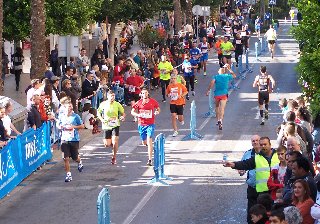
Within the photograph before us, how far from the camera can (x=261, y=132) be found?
28719mm

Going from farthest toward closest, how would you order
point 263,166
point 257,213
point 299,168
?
point 263,166
point 299,168
point 257,213

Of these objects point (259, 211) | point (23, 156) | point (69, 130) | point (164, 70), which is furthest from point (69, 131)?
point (164, 70)

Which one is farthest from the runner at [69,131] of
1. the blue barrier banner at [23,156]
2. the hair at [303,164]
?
the hair at [303,164]

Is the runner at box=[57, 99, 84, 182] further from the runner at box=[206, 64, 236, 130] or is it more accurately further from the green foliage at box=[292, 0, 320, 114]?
the runner at box=[206, 64, 236, 130]

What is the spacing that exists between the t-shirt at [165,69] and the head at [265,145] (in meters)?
20.4

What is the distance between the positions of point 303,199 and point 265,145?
2390 mm

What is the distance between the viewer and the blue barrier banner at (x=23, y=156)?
19.7 meters

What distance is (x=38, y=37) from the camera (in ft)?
108

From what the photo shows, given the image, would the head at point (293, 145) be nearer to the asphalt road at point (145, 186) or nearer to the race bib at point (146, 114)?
the asphalt road at point (145, 186)

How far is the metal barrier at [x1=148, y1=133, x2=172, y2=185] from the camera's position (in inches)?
824

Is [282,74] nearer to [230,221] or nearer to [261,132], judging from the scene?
[261,132]

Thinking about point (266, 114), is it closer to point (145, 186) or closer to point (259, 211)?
point (145, 186)

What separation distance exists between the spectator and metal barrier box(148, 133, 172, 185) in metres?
8.27

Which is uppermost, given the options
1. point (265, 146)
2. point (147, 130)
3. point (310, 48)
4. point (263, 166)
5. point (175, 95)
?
point (310, 48)
